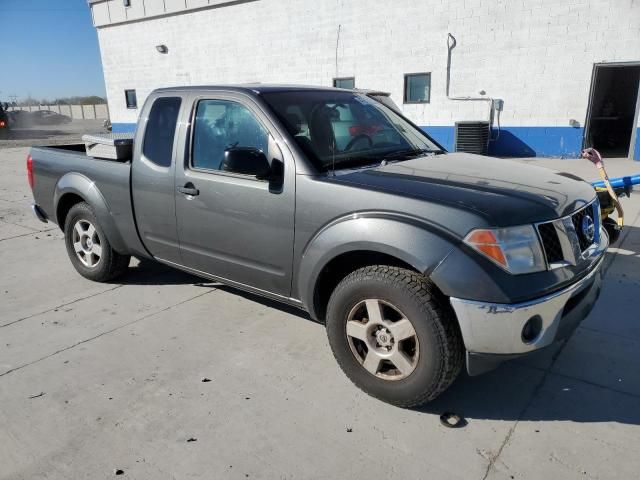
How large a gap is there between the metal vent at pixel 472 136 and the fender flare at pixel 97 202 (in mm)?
10604

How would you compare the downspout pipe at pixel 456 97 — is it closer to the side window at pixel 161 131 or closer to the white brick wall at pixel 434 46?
the white brick wall at pixel 434 46

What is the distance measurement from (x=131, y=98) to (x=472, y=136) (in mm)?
16965

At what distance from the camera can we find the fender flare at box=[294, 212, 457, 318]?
241 centimetres

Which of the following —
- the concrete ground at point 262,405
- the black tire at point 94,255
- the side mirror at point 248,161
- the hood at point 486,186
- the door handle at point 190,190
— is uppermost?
the side mirror at point 248,161

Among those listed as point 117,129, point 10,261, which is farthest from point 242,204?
point 117,129

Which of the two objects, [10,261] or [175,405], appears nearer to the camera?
[175,405]

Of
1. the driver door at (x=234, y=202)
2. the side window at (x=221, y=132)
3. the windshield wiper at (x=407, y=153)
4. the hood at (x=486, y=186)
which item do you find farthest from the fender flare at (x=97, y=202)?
the windshield wiper at (x=407, y=153)

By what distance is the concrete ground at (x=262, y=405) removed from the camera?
2.39 metres

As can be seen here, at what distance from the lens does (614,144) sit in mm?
14734

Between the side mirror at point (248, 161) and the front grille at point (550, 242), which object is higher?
the side mirror at point (248, 161)

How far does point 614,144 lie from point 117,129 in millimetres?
21074

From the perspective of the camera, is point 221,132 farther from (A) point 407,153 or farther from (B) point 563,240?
(B) point 563,240

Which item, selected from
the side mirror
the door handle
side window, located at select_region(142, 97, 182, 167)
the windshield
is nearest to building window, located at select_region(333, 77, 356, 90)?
the windshield

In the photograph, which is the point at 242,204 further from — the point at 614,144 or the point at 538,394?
the point at 614,144
